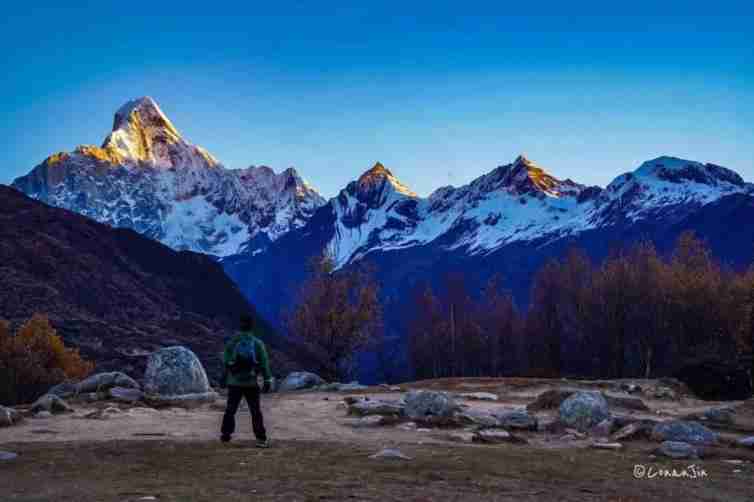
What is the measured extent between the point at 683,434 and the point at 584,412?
340 cm

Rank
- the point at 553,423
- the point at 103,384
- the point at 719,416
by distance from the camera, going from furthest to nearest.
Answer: the point at 103,384 → the point at 719,416 → the point at 553,423

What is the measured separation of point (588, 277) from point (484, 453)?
217ft

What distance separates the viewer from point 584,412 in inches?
761

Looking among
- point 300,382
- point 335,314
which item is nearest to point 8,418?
point 300,382

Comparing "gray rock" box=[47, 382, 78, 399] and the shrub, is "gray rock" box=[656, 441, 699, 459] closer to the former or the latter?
"gray rock" box=[47, 382, 78, 399]

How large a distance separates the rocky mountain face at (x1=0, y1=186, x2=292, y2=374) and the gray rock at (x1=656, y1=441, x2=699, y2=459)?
6544 cm

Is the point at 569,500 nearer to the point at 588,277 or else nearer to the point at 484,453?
the point at 484,453

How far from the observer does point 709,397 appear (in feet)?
119

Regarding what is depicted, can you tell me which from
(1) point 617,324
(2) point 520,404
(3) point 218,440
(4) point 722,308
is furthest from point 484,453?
(1) point 617,324

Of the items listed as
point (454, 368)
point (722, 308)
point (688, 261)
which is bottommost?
point (454, 368)

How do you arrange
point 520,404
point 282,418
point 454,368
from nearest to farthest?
point 282,418 < point 520,404 < point 454,368

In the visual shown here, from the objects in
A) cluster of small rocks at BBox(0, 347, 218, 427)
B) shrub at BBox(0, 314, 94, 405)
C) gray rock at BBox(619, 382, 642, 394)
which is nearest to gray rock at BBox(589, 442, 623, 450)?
cluster of small rocks at BBox(0, 347, 218, 427)

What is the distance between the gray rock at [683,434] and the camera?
16078mm

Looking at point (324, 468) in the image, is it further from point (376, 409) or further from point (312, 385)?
point (312, 385)
